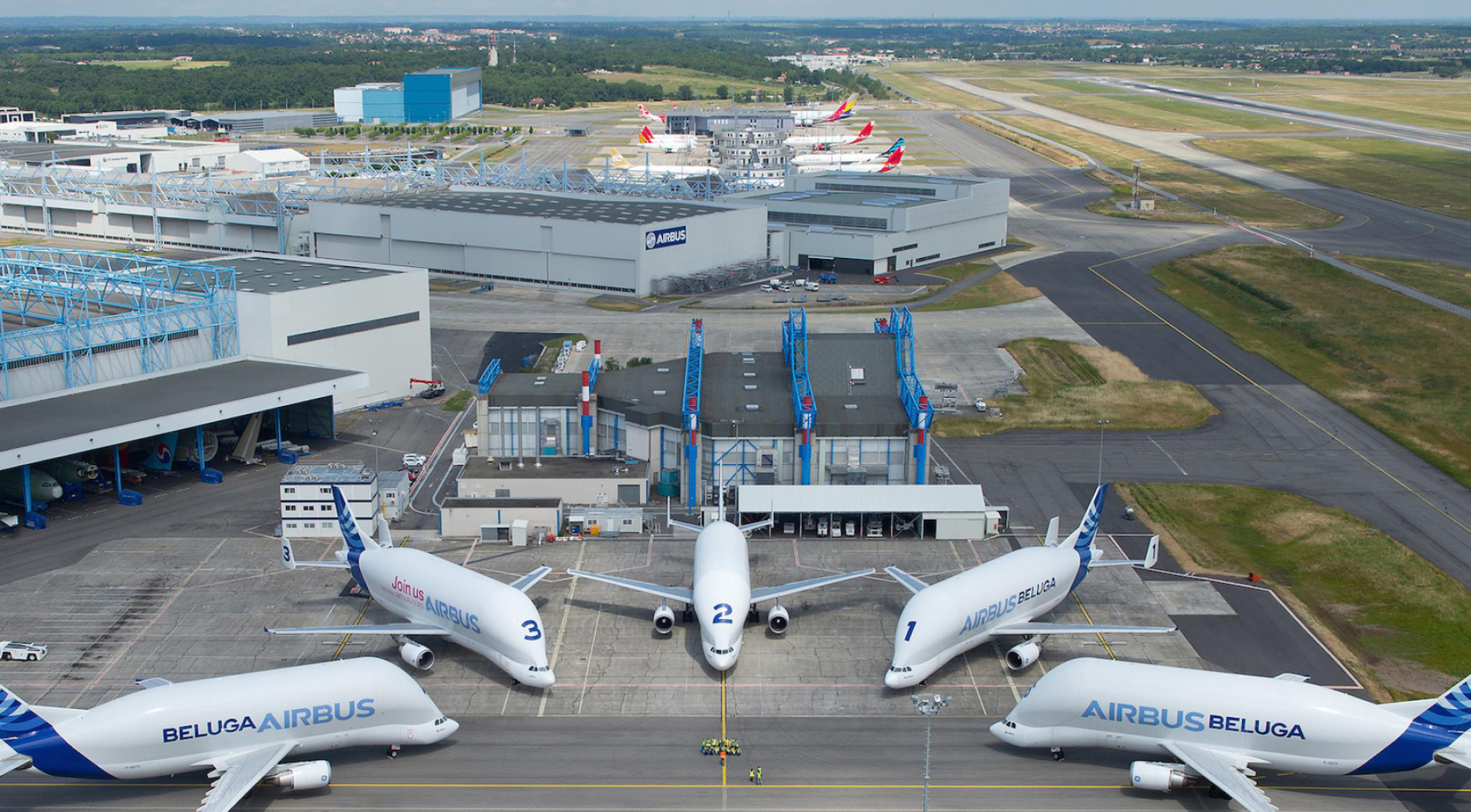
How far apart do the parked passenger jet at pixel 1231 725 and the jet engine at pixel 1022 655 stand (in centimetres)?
667

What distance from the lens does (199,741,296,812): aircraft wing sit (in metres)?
41.8

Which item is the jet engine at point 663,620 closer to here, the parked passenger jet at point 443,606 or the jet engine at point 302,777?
the parked passenger jet at point 443,606

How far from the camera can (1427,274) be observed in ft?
483

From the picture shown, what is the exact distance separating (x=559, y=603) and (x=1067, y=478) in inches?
1427

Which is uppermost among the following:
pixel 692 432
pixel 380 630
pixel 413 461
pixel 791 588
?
pixel 692 432

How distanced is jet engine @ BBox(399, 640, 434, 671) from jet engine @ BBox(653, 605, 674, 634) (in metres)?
9.91

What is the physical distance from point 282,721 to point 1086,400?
231 feet

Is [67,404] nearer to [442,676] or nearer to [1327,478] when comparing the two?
[442,676]

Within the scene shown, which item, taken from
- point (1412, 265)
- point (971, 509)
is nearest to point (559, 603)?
point (971, 509)

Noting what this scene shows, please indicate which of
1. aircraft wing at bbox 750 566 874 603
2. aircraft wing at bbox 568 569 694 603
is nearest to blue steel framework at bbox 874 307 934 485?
aircraft wing at bbox 750 566 874 603

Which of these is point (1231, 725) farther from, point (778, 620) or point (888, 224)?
point (888, 224)

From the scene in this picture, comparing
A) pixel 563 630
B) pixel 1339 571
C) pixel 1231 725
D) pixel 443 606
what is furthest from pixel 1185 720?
pixel 443 606

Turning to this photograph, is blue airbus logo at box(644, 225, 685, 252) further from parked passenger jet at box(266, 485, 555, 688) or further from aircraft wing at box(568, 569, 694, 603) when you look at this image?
aircraft wing at box(568, 569, 694, 603)

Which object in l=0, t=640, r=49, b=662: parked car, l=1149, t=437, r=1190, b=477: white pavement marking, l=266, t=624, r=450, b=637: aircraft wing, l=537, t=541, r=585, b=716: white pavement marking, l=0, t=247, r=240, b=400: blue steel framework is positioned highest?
l=0, t=247, r=240, b=400: blue steel framework
